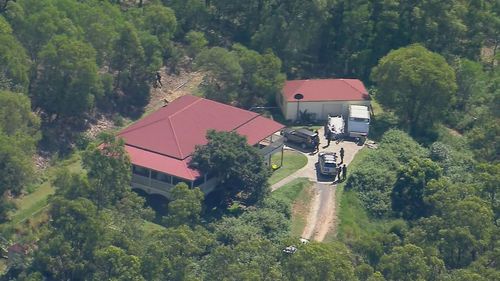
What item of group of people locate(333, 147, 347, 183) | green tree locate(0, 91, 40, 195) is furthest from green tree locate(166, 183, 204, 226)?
group of people locate(333, 147, 347, 183)

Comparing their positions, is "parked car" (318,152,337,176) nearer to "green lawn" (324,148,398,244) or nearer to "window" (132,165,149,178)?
"green lawn" (324,148,398,244)

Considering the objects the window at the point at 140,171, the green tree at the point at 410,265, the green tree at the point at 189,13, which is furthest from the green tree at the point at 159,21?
the green tree at the point at 410,265

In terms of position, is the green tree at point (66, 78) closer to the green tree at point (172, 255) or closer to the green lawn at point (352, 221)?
the green tree at point (172, 255)

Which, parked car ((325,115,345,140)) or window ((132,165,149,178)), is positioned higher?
window ((132,165,149,178))

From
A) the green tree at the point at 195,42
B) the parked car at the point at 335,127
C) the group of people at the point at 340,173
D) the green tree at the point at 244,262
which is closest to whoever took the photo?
the green tree at the point at 244,262

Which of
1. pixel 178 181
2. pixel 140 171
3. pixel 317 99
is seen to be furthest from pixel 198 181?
pixel 317 99

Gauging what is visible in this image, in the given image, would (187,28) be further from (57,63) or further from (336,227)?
(336,227)
